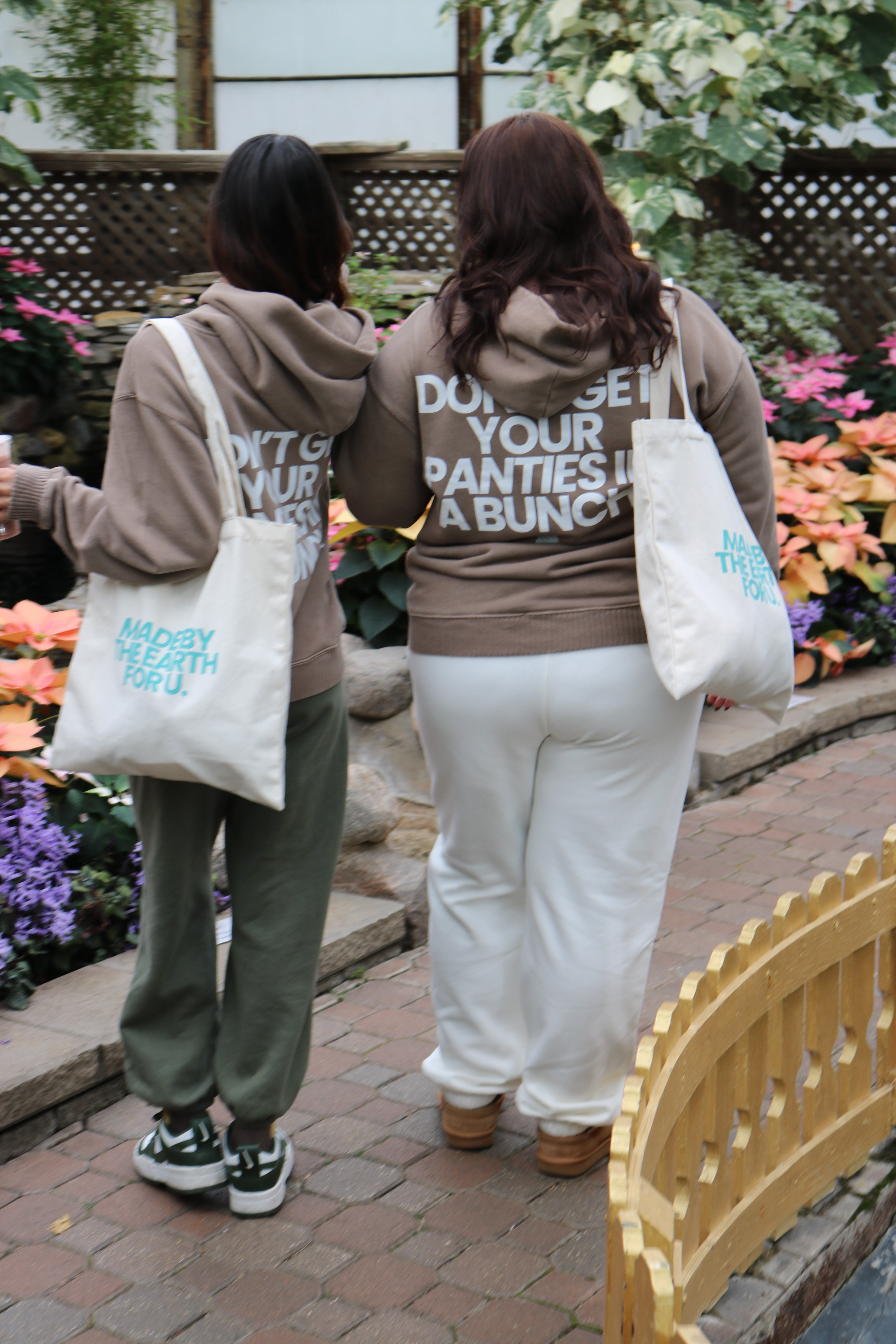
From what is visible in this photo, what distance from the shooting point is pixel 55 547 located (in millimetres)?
3797

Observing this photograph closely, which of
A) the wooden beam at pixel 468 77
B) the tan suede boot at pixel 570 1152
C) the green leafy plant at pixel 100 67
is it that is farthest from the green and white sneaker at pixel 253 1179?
the wooden beam at pixel 468 77

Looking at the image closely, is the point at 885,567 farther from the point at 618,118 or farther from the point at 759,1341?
the point at 759,1341

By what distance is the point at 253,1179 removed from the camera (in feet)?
7.65

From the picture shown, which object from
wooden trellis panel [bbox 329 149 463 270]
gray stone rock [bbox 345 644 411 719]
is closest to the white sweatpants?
gray stone rock [bbox 345 644 411 719]

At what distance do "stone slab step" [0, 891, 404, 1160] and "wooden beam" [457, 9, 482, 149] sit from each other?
7124 millimetres

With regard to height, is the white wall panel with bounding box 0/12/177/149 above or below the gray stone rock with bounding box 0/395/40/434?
above

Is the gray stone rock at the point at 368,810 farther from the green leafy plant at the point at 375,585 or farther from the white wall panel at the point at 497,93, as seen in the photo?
the white wall panel at the point at 497,93

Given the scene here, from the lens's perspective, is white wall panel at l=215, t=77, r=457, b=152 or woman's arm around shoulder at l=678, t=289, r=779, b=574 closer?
woman's arm around shoulder at l=678, t=289, r=779, b=574

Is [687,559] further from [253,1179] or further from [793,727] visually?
[793,727]

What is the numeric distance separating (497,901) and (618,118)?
5.26m

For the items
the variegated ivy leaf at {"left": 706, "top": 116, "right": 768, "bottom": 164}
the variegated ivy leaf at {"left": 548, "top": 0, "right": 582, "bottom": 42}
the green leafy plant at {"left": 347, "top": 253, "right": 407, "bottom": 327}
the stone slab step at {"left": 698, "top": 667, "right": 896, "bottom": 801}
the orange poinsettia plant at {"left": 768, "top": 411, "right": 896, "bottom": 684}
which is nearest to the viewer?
the stone slab step at {"left": 698, "top": 667, "right": 896, "bottom": 801}

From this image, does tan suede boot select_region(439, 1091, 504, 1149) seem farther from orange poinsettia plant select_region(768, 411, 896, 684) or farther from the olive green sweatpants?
orange poinsettia plant select_region(768, 411, 896, 684)

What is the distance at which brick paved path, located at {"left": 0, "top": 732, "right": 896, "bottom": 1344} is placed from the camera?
81.4 inches

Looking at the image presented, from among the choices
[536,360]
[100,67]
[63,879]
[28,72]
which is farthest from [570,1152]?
[28,72]
